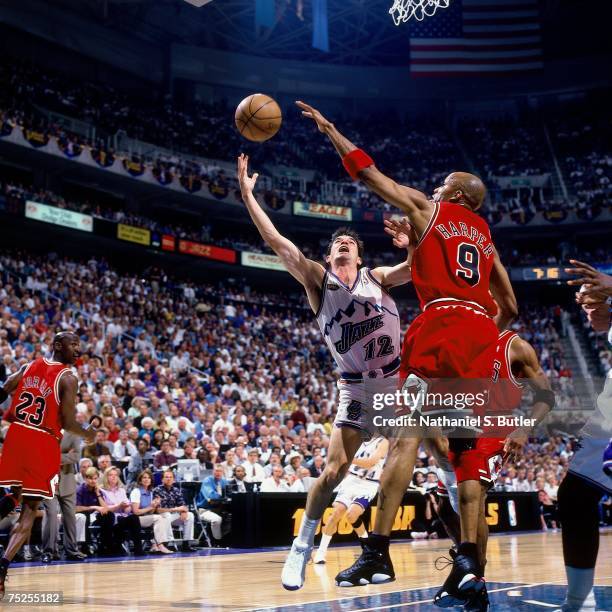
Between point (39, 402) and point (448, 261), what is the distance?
3768 millimetres

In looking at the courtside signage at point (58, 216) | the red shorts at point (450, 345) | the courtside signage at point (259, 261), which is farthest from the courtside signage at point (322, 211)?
the red shorts at point (450, 345)

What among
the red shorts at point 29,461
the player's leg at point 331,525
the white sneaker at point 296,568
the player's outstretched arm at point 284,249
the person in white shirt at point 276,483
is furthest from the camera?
the person in white shirt at point 276,483

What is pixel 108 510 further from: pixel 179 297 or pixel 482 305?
pixel 179 297

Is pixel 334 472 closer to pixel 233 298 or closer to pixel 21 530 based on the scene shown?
pixel 21 530

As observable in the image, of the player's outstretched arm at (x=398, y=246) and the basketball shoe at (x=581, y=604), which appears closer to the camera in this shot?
the basketball shoe at (x=581, y=604)

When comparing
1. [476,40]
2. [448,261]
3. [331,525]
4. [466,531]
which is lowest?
[331,525]

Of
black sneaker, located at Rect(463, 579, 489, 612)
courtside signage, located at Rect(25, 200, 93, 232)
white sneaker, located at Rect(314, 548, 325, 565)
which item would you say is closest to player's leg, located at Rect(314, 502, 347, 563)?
white sneaker, located at Rect(314, 548, 325, 565)

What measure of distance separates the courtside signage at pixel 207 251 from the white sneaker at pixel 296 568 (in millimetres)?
25261

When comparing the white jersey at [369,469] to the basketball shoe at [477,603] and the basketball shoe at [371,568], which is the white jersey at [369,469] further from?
the basketball shoe at [477,603]

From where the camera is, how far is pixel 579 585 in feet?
11.1

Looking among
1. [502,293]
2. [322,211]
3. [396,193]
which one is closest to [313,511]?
[502,293]

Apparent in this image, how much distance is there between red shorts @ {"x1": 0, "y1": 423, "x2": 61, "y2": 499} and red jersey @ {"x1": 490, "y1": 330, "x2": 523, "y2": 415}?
3655 mm

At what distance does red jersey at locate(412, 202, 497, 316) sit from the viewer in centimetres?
453

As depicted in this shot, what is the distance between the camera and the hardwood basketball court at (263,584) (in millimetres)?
5465
